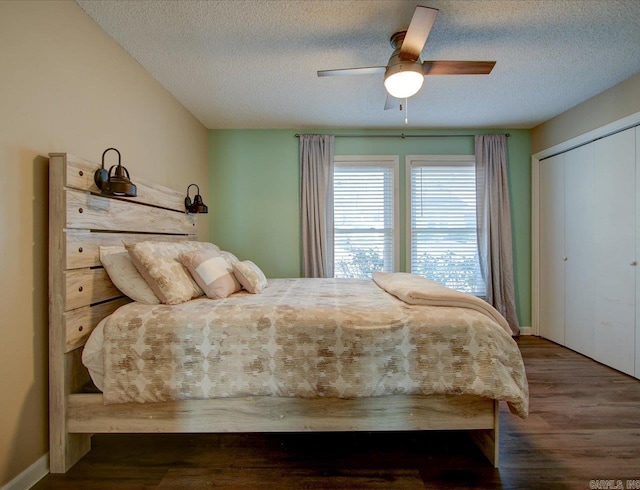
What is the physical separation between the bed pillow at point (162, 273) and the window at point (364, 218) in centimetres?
225

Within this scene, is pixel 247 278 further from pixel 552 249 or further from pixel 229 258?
pixel 552 249

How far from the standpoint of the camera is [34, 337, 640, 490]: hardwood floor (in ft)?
5.13

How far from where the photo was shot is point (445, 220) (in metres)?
4.01

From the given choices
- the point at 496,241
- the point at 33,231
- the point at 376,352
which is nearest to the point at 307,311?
the point at 376,352

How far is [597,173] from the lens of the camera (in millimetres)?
3121

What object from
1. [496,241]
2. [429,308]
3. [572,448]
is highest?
[496,241]

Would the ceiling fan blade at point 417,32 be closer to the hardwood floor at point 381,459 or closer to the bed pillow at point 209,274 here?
the bed pillow at point 209,274

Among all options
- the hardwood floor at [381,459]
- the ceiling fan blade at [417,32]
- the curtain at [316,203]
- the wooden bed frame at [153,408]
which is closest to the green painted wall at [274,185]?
the curtain at [316,203]

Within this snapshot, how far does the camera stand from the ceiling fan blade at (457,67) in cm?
199

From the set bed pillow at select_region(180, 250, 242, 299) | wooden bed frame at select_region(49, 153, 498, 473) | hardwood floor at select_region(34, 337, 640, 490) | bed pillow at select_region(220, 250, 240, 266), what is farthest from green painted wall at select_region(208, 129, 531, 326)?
wooden bed frame at select_region(49, 153, 498, 473)

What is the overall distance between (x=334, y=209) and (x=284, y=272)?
0.99 m

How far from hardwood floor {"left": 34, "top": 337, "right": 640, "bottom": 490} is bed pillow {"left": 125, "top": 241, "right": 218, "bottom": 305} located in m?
0.85

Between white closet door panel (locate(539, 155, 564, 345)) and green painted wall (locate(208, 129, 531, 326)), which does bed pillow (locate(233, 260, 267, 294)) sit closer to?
green painted wall (locate(208, 129, 531, 326))

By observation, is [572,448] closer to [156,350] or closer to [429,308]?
[429,308]
